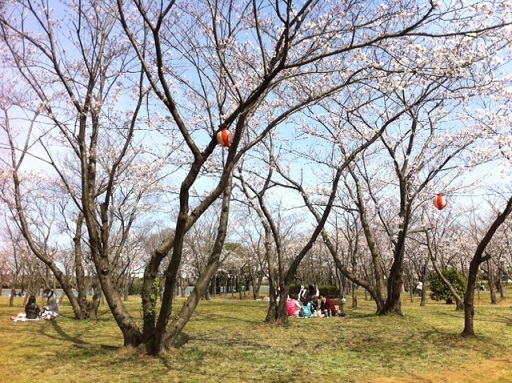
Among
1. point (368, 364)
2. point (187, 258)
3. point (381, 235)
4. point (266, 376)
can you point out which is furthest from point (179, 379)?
point (187, 258)

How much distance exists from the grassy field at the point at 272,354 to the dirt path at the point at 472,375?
2 cm

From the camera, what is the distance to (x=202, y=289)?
26.1 ft

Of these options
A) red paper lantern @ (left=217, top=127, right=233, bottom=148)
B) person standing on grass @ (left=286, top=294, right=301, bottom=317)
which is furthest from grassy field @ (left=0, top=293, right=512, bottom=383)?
red paper lantern @ (left=217, top=127, right=233, bottom=148)

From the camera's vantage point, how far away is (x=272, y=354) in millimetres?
7719

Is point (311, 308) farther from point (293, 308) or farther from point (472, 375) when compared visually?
point (472, 375)

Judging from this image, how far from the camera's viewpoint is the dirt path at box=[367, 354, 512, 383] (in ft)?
20.3

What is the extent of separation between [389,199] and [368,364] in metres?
13.5

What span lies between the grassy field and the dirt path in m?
0.02

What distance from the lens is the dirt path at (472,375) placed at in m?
6.20

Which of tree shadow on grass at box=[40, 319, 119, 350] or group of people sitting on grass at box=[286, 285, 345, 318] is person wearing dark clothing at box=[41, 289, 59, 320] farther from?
group of people sitting on grass at box=[286, 285, 345, 318]

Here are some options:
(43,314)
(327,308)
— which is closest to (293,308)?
(327,308)

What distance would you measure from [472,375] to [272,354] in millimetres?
3304

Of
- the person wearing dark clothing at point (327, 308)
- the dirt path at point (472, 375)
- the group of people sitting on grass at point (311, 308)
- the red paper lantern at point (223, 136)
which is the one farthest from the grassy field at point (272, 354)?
the red paper lantern at point (223, 136)

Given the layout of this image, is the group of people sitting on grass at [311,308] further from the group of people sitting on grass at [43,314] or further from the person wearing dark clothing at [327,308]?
the group of people sitting on grass at [43,314]
